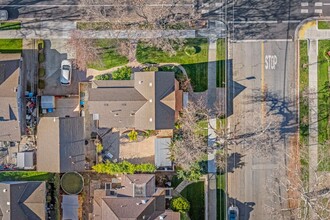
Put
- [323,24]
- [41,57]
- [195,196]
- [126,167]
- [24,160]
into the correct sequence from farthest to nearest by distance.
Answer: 1. [41,57]
2. [195,196]
3. [323,24]
4. [24,160]
5. [126,167]

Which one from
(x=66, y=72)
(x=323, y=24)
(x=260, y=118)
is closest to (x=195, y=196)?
(x=260, y=118)

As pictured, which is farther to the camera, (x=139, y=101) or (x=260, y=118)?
(x=260, y=118)

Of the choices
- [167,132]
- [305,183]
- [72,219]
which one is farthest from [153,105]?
[305,183]

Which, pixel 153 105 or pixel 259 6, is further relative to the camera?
pixel 259 6

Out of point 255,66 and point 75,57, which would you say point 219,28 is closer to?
point 255,66

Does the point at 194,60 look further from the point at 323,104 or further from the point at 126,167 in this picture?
the point at 323,104

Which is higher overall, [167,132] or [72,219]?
[167,132]

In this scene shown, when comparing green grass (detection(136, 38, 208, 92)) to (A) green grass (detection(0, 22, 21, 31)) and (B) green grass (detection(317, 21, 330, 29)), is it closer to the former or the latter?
(B) green grass (detection(317, 21, 330, 29))
